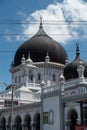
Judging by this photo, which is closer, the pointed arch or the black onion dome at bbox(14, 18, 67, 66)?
the pointed arch

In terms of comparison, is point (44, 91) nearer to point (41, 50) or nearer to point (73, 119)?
point (73, 119)

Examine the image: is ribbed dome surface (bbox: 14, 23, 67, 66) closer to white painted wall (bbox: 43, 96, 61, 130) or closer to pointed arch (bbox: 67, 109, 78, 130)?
white painted wall (bbox: 43, 96, 61, 130)

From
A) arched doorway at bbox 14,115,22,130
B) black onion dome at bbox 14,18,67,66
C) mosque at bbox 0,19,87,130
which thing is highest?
black onion dome at bbox 14,18,67,66

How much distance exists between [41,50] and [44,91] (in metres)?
25.3

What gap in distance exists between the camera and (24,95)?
189 ft

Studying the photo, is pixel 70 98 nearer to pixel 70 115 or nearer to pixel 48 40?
pixel 70 115

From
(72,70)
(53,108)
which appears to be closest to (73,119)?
(53,108)

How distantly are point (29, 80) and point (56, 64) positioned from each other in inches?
241

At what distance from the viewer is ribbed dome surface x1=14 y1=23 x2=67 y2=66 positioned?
213 feet

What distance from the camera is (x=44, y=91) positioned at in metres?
40.3

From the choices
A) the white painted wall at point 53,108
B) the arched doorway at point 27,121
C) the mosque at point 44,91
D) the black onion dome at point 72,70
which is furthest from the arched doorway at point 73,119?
the black onion dome at point 72,70

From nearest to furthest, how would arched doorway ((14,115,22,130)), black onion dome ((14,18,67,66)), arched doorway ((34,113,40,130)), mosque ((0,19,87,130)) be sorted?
mosque ((0,19,87,130)) → arched doorway ((34,113,40,130)) → arched doorway ((14,115,22,130)) → black onion dome ((14,18,67,66))

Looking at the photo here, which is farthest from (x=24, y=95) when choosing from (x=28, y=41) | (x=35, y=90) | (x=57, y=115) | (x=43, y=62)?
(x=57, y=115)

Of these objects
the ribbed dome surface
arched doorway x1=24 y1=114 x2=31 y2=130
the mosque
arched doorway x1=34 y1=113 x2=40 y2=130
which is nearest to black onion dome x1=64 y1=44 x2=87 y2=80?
the mosque
